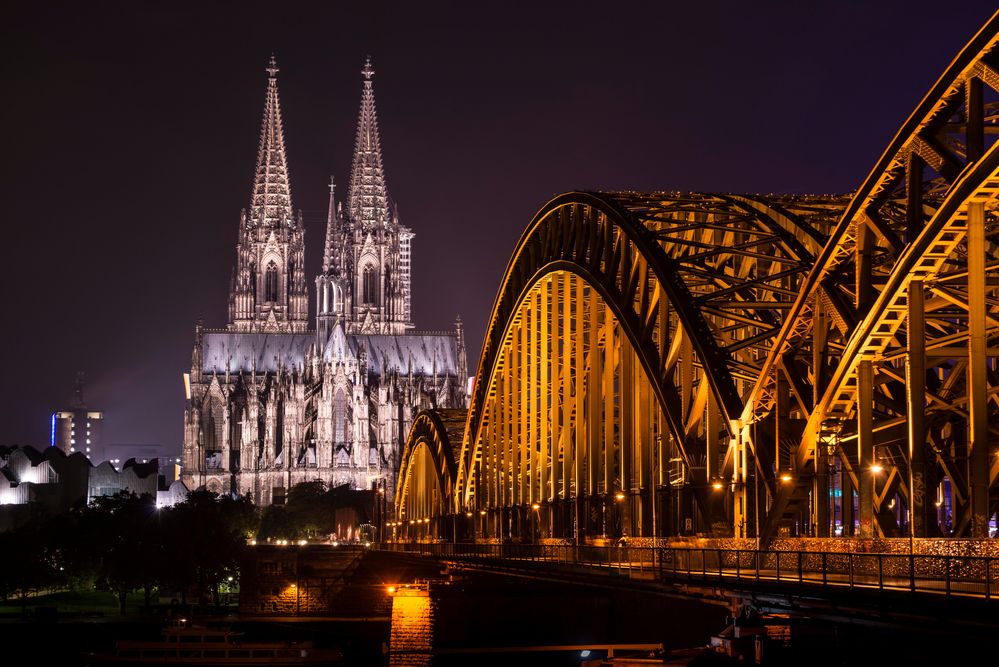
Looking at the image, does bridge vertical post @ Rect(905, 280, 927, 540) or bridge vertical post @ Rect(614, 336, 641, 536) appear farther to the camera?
bridge vertical post @ Rect(614, 336, 641, 536)

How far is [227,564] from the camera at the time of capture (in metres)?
135

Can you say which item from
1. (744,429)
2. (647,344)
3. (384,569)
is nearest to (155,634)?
(384,569)

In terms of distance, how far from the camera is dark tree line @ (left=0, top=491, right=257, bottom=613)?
130 m

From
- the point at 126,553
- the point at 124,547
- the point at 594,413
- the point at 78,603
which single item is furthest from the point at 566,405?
the point at 78,603

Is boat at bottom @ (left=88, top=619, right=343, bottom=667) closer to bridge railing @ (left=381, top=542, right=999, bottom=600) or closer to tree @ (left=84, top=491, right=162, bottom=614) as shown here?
tree @ (left=84, top=491, right=162, bottom=614)

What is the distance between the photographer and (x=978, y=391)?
3175 centimetres

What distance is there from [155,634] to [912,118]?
87448mm

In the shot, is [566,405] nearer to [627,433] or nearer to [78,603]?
[627,433]

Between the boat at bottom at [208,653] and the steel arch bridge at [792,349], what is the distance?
60.1 feet

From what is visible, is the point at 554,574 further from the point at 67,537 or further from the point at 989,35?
the point at 67,537

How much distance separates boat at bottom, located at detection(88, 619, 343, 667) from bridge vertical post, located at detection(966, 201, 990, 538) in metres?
63.1

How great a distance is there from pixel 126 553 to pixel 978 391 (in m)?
107

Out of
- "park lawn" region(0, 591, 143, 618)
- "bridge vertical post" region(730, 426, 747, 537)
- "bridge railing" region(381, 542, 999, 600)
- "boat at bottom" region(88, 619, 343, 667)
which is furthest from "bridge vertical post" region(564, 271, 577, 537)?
"park lawn" region(0, 591, 143, 618)

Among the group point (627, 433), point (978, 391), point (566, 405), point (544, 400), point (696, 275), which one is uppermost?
point (696, 275)
